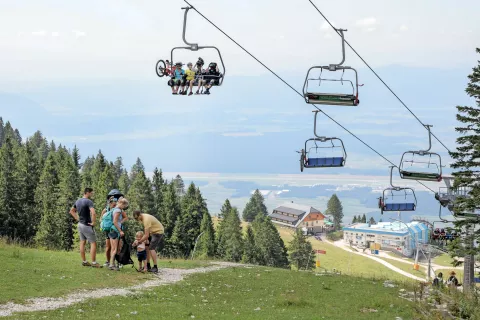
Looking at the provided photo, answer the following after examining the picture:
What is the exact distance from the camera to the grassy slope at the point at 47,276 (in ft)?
54.7

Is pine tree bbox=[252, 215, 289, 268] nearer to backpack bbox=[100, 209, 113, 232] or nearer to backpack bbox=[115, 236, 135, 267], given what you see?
backpack bbox=[115, 236, 135, 267]

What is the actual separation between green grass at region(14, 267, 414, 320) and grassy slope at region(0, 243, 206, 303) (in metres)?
1.56

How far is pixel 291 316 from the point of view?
16.5 m

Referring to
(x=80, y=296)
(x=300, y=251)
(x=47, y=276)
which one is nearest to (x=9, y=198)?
(x=300, y=251)

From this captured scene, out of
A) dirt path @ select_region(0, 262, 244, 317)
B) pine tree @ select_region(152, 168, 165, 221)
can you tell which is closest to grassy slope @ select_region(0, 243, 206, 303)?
dirt path @ select_region(0, 262, 244, 317)

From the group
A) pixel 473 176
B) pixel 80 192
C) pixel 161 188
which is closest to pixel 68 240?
pixel 80 192

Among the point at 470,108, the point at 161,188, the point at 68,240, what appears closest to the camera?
the point at 470,108

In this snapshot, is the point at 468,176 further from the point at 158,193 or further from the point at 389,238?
the point at 389,238

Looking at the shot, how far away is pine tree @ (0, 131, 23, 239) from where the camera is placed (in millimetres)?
74375

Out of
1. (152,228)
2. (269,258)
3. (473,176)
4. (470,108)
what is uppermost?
(470,108)

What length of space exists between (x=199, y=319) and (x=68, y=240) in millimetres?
64277

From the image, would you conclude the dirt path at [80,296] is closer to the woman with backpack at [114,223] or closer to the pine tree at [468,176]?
the woman with backpack at [114,223]

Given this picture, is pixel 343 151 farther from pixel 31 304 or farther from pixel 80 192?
pixel 80 192

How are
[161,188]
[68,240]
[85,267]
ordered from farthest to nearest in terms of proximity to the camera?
1. [161,188]
2. [68,240]
3. [85,267]
